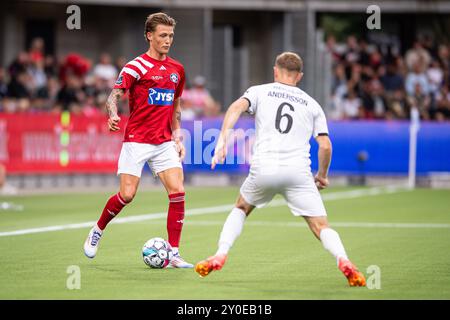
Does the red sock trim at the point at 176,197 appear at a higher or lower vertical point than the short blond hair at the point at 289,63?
lower

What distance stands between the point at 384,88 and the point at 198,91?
5.82 meters

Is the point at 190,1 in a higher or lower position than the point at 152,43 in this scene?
higher

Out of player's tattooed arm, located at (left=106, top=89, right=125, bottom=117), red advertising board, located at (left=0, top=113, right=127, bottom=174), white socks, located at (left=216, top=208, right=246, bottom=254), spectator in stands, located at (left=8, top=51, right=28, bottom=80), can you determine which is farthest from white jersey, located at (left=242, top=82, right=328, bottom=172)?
spectator in stands, located at (left=8, top=51, right=28, bottom=80)

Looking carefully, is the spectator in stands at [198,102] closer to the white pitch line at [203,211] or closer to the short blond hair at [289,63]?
the white pitch line at [203,211]

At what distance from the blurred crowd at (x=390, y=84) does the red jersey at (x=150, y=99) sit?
63.2ft

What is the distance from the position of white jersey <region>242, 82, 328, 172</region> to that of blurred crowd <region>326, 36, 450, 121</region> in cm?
2062

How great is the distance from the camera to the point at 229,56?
3300 centimetres

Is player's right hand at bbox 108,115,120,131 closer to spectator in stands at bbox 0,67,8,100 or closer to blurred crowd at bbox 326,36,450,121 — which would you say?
spectator in stands at bbox 0,67,8,100

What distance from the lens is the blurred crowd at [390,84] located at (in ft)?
99.0

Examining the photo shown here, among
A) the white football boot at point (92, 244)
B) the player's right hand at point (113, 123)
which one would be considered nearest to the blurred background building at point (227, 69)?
the white football boot at point (92, 244)

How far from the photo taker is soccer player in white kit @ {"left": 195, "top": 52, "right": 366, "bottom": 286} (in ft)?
30.2
